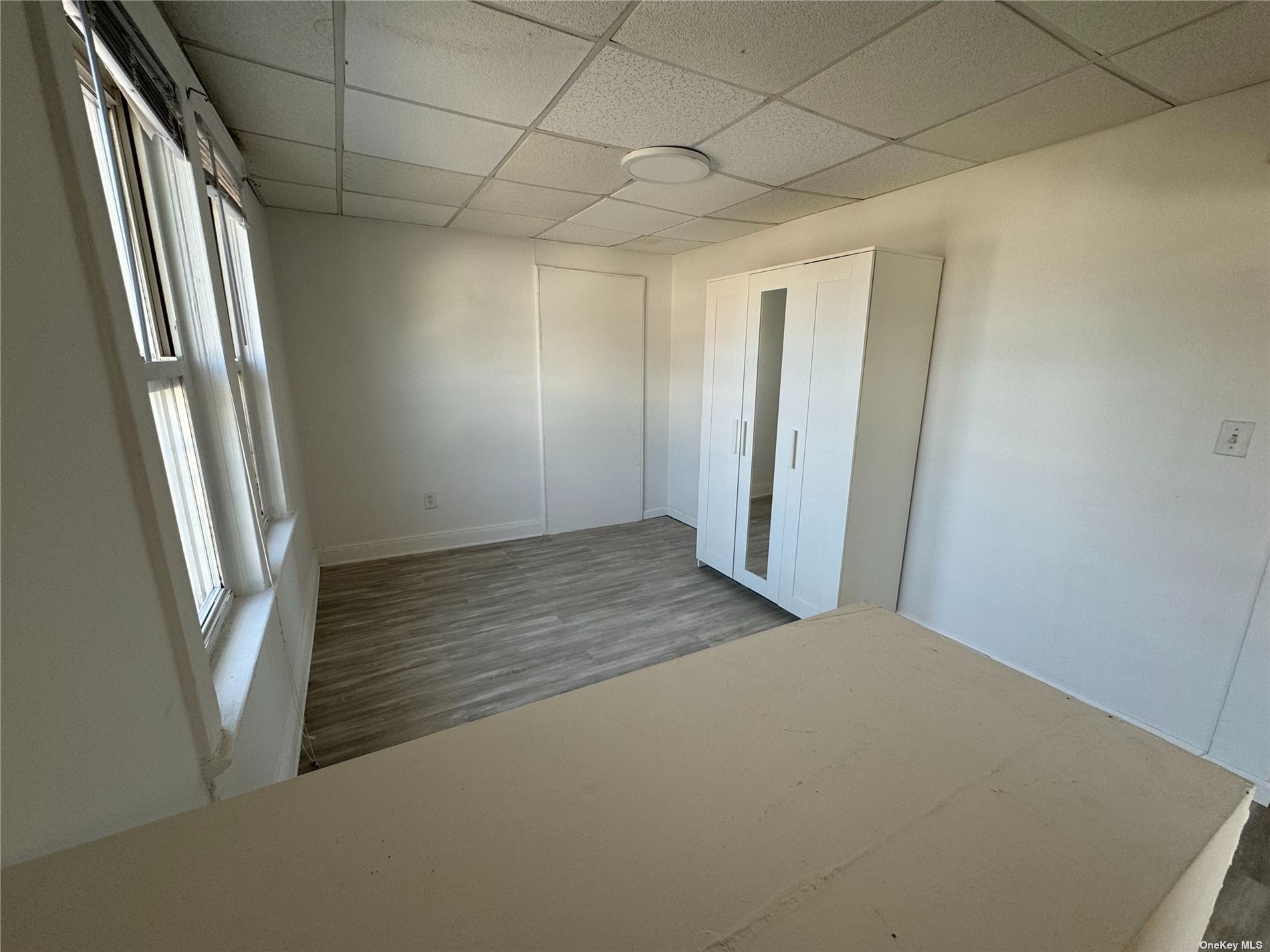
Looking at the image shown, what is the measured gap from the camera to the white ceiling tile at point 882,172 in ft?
7.39

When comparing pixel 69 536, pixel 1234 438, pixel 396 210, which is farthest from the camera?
pixel 396 210

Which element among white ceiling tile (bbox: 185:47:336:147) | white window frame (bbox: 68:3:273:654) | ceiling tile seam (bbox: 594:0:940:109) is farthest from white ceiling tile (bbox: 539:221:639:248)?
white window frame (bbox: 68:3:273:654)

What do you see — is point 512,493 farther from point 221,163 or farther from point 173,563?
point 173,563

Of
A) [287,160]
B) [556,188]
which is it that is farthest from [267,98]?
[556,188]

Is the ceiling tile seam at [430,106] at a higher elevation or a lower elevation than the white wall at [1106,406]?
A: higher

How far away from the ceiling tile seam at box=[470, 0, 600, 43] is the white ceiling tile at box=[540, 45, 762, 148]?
7 cm

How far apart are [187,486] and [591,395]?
10.7 feet

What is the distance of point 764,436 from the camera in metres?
3.09

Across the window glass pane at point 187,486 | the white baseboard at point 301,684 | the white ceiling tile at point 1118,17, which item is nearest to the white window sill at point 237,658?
the window glass pane at point 187,486

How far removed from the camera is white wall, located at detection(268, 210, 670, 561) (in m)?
3.40

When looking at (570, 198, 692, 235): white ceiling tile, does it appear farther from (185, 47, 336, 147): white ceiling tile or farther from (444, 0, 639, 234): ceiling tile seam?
(185, 47, 336, 147): white ceiling tile

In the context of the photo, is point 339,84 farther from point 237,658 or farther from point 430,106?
point 237,658

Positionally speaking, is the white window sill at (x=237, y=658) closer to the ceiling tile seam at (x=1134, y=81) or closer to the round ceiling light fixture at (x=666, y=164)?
the round ceiling light fixture at (x=666, y=164)

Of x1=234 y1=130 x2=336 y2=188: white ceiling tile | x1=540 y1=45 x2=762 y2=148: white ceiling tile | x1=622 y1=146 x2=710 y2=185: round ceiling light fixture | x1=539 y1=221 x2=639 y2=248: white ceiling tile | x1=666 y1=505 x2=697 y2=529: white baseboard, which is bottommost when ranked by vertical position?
x1=666 y1=505 x2=697 y2=529: white baseboard
